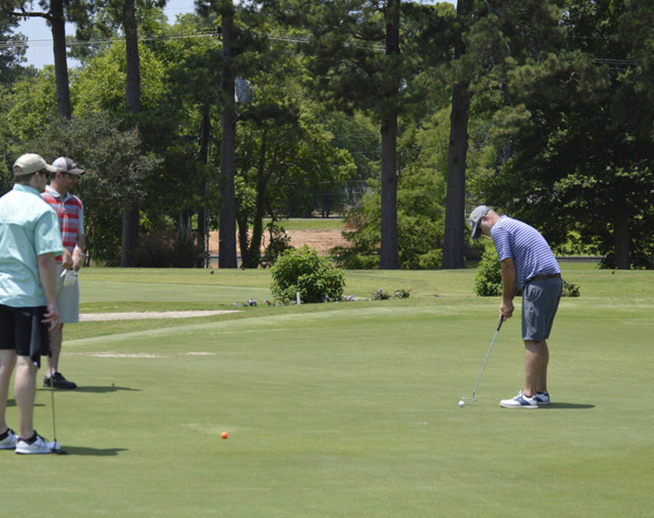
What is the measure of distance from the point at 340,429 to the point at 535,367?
246 cm

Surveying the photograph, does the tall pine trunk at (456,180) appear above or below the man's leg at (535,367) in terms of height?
above

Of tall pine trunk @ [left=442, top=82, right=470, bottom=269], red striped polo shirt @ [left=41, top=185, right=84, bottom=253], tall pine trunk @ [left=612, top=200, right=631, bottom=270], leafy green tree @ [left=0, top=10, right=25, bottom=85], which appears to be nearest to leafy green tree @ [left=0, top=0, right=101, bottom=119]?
tall pine trunk @ [left=442, top=82, right=470, bottom=269]

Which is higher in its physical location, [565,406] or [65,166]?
[65,166]

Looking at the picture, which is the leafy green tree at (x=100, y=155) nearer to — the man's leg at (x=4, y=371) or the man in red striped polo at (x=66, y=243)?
the man in red striped polo at (x=66, y=243)

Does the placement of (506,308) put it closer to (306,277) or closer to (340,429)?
(340,429)

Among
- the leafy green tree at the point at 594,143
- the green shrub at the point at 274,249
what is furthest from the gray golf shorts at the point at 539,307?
the green shrub at the point at 274,249

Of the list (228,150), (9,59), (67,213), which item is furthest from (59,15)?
(9,59)

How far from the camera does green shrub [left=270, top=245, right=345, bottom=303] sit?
26078 millimetres

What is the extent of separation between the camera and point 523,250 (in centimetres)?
1022

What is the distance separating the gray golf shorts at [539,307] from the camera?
1006cm

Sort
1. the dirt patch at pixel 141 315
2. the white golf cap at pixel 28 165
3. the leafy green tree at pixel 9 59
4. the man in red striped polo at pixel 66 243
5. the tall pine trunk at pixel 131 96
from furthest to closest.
→ the leafy green tree at pixel 9 59
the tall pine trunk at pixel 131 96
the dirt patch at pixel 141 315
the man in red striped polo at pixel 66 243
the white golf cap at pixel 28 165

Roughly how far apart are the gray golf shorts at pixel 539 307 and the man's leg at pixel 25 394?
4.74 meters

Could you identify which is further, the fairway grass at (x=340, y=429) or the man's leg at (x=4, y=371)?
the man's leg at (x=4, y=371)

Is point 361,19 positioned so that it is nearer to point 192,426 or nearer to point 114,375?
point 114,375
